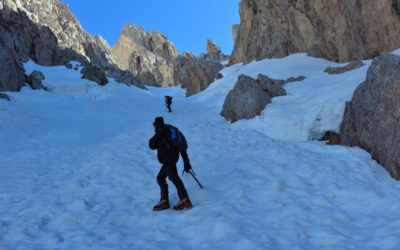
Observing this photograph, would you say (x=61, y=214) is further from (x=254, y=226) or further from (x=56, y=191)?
(x=254, y=226)

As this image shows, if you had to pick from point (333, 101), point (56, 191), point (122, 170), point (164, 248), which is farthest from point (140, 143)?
point (333, 101)

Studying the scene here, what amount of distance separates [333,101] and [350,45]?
1637 cm

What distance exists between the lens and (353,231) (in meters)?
4.51

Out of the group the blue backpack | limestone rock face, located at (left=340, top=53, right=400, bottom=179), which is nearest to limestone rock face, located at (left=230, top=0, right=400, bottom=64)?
limestone rock face, located at (left=340, top=53, right=400, bottom=179)

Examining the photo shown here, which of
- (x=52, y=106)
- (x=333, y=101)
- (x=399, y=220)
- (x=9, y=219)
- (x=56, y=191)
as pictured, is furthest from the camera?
(x=52, y=106)

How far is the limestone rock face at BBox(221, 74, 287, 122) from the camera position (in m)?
16.1

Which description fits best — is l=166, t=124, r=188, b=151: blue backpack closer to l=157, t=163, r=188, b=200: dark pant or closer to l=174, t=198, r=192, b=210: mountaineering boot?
l=157, t=163, r=188, b=200: dark pant

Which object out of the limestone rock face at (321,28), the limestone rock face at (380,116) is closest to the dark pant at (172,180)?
the limestone rock face at (380,116)

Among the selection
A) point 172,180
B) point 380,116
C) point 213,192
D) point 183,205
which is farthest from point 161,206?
point 380,116

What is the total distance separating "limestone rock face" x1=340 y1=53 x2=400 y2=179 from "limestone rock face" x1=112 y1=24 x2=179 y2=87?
3592 inches

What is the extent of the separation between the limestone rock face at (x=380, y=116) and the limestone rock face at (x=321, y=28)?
14.0 metres

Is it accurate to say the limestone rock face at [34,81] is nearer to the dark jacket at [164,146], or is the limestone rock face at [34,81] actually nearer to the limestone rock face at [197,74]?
the dark jacket at [164,146]

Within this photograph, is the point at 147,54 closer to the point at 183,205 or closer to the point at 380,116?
the point at 380,116

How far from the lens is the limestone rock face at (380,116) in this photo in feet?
22.4
